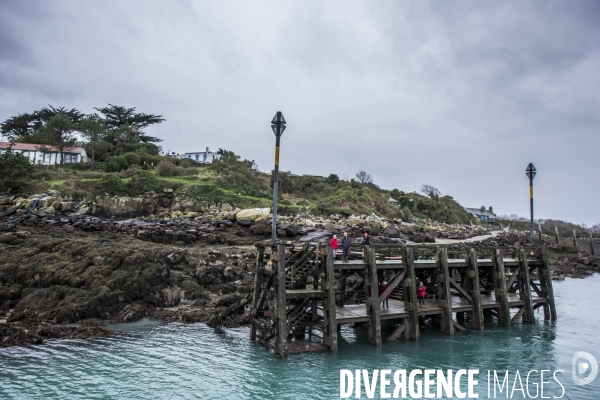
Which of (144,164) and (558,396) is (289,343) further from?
(144,164)

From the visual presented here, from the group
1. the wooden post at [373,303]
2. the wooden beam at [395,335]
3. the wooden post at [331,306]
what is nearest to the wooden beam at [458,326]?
the wooden beam at [395,335]

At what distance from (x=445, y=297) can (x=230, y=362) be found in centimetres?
961

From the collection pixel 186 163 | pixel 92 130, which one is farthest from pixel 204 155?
pixel 92 130

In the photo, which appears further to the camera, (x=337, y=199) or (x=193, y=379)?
(x=337, y=199)

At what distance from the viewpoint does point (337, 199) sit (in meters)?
66.4

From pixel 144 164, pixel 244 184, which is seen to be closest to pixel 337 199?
pixel 244 184

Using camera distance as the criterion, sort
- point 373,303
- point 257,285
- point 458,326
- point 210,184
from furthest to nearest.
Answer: point 210,184
point 458,326
point 257,285
point 373,303

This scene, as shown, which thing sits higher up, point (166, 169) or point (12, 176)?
point (166, 169)

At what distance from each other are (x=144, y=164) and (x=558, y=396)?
60.2m

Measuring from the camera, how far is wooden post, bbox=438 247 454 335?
17.0 m

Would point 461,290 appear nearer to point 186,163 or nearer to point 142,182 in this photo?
point 142,182

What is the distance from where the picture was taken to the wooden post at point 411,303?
52.4 feet

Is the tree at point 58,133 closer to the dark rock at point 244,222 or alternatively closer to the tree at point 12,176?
the tree at point 12,176

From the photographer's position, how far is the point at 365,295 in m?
16.0
